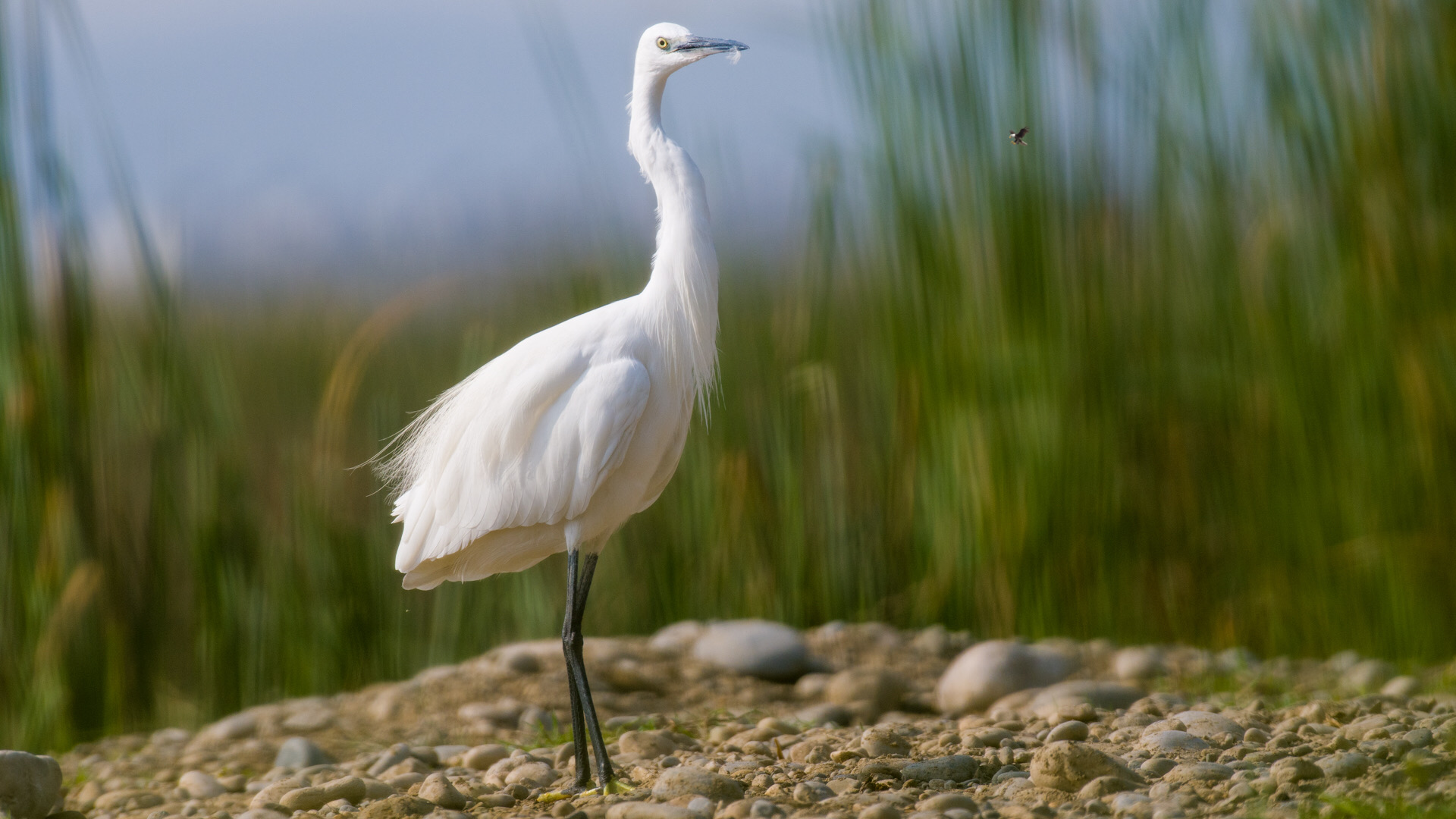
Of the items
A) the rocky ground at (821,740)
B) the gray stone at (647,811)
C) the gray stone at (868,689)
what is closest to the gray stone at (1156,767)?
the rocky ground at (821,740)

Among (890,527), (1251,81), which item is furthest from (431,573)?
(1251,81)

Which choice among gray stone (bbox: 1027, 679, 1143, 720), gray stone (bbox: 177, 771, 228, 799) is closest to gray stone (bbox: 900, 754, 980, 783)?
gray stone (bbox: 1027, 679, 1143, 720)

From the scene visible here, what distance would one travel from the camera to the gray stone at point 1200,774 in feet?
7.31

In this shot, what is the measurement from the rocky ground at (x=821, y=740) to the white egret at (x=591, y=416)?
411mm

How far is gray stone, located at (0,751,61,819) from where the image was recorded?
2.63 meters

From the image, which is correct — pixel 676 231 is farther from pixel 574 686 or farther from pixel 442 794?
pixel 442 794

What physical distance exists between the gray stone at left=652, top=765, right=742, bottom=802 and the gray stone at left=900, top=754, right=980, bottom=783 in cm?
37

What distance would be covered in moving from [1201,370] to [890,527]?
4.12 ft

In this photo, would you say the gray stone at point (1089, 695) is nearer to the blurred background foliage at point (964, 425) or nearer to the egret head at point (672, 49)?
the blurred background foliage at point (964, 425)

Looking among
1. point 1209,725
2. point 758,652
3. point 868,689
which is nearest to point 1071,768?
point 1209,725

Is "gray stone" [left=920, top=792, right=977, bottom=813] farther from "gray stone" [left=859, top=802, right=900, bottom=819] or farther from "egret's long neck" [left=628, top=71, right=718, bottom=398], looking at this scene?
"egret's long neck" [left=628, top=71, right=718, bottom=398]

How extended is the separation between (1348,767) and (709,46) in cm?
206

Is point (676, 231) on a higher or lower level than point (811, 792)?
higher

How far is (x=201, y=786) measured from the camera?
10.2 feet
